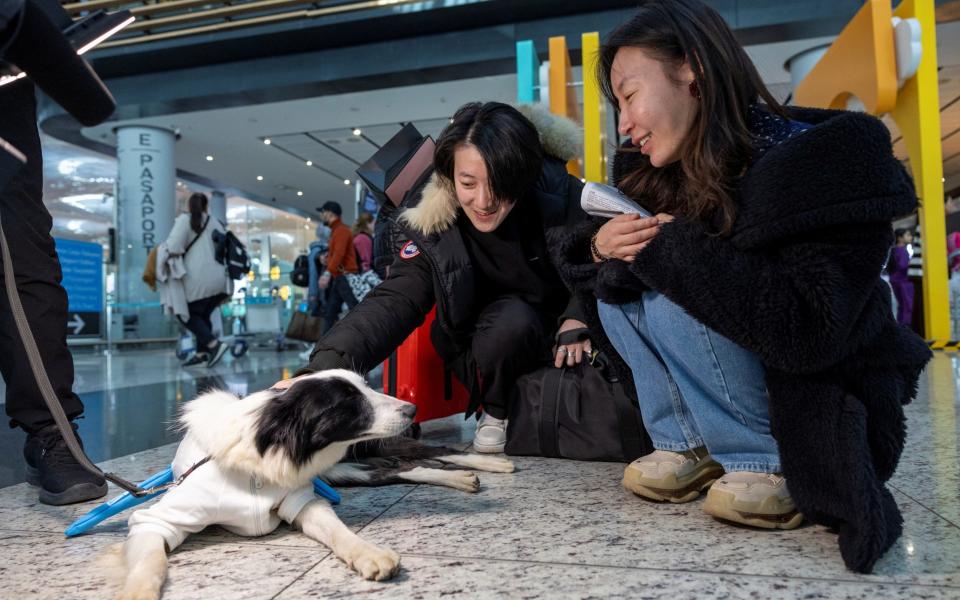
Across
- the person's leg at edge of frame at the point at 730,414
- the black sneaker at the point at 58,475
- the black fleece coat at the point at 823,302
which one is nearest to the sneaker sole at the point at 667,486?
the person's leg at edge of frame at the point at 730,414

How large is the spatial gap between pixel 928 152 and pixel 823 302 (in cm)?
654

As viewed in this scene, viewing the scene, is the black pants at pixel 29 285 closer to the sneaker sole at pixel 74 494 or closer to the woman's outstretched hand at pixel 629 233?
the sneaker sole at pixel 74 494

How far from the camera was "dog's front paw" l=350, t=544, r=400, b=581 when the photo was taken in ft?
3.92

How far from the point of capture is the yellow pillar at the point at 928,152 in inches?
247

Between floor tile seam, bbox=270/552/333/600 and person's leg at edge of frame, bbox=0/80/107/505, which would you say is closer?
floor tile seam, bbox=270/552/333/600

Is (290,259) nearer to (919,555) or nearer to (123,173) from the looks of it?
(123,173)

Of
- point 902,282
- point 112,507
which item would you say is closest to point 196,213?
point 112,507

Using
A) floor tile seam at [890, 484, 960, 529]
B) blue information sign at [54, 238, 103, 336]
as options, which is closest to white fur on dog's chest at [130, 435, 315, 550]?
floor tile seam at [890, 484, 960, 529]

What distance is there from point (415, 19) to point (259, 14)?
2.15m

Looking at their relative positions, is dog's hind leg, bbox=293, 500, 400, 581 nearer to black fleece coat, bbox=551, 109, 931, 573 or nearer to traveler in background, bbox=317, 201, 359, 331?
black fleece coat, bbox=551, 109, 931, 573

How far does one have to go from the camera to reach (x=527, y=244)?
8.14 feet

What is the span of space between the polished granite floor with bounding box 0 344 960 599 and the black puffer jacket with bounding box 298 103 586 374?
0.49 m

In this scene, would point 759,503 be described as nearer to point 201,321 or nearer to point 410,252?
point 410,252

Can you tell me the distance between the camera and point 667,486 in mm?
1634
